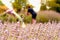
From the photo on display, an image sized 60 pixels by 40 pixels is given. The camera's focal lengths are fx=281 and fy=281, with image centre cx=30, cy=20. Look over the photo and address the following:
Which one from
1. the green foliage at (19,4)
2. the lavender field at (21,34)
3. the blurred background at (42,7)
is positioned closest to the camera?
the lavender field at (21,34)

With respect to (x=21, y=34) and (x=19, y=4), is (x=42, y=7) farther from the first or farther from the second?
(x=21, y=34)

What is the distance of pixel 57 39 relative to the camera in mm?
3260

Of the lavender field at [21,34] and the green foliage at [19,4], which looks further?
the green foliage at [19,4]

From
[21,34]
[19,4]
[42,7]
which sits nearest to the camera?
[21,34]

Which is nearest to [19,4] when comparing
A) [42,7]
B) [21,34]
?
[42,7]

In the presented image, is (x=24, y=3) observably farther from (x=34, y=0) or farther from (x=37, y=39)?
(x=37, y=39)

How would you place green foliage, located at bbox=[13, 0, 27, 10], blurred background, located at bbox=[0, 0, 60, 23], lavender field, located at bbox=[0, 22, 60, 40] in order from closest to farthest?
lavender field, located at bbox=[0, 22, 60, 40] < blurred background, located at bbox=[0, 0, 60, 23] < green foliage, located at bbox=[13, 0, 27, 10]

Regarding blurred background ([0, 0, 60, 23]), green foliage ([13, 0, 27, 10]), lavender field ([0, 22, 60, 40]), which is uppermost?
lavender field ([0, 22, 60, 40])

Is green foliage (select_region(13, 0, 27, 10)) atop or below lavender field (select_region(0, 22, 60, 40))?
below

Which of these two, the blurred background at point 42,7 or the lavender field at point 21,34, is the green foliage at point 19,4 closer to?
the blurred background at point 42,7

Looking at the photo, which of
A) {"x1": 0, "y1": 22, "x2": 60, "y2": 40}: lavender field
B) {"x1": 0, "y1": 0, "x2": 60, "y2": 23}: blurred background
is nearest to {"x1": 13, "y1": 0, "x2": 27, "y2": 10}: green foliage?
{"x1": 0, "y1": 0, "x2": 60, "y2": 23}: blurred background

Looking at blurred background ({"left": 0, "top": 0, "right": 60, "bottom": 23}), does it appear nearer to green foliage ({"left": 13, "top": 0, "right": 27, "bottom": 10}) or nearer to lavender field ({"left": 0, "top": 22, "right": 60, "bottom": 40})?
green foliage ({"left": 13, "top": 0, "right": 27, "bottom": 10})

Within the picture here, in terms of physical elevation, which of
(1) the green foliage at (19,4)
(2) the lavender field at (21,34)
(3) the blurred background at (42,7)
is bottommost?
(3) the blurred background at (42,7)

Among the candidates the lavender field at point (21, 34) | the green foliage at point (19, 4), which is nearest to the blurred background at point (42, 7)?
the green foliage at point (19, 4)
